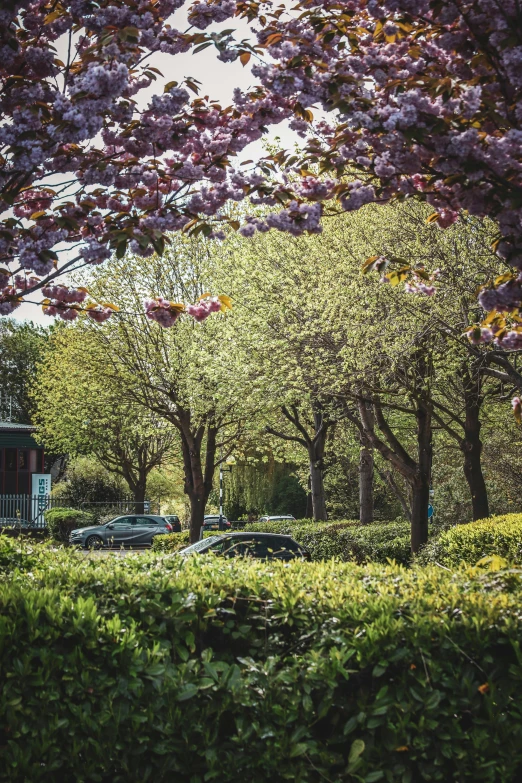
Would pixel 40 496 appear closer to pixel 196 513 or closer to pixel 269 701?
pixel 196 513

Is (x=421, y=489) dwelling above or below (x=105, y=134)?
below

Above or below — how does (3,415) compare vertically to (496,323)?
above

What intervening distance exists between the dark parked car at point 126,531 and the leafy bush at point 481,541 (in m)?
19.7

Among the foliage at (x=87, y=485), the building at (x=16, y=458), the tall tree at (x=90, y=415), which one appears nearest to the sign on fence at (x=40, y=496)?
the building at (x=16, y=458)

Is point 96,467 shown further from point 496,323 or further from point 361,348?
point 496,323

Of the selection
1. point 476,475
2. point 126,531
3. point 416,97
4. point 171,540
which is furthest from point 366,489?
point 416,97

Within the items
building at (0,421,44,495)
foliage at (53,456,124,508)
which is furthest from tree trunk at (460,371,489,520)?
foliage at (53,456,124,508)

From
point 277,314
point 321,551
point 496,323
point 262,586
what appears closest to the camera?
point 262,586

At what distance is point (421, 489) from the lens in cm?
1830

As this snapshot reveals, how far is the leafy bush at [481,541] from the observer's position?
42.1 feet

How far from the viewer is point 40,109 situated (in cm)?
477

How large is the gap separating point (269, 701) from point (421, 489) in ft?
49.5

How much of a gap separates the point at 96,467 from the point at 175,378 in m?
24.1

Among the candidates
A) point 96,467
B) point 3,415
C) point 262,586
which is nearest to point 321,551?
point 262,586
